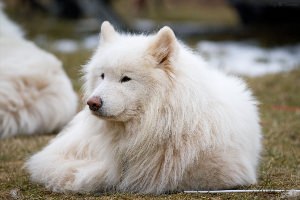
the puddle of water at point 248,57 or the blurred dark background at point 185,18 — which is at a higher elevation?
the blurred dark background at point 185,18

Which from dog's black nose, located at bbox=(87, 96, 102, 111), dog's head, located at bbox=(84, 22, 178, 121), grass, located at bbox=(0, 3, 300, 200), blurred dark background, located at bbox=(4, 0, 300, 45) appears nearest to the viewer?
dog's black nose, located at bbox=(87, 96, 102, 111)

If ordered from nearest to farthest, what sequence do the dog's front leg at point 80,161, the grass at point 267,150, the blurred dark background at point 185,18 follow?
the grass at point 267,150 < the dog's front leg at point 80,161 < the blurred dark background at point 185,18

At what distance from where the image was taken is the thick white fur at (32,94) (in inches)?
251

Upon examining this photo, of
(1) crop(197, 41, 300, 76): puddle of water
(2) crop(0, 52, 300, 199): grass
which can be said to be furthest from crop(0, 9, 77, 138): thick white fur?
(1) crop(197, 41, 300, 76): puddle of water

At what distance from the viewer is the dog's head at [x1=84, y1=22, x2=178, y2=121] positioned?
392 cm

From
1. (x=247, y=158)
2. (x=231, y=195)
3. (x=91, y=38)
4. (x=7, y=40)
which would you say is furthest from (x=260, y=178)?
(x=91, y=38)

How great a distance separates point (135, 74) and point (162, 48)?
243 millimetres

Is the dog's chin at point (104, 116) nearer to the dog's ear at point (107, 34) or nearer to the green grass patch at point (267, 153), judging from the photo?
the green grass patch at point (267, 153)

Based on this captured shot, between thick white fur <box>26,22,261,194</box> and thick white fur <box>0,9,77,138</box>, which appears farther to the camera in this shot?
thick white fur <box>0,9,77,138</box>

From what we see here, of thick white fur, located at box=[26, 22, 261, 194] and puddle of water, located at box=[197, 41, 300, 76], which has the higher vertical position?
puddle of water, located at box=[197, 41, 300, 76]

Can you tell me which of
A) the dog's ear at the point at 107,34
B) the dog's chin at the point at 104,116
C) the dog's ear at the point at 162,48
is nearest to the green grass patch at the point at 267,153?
the dog's chin at the point at 104,116

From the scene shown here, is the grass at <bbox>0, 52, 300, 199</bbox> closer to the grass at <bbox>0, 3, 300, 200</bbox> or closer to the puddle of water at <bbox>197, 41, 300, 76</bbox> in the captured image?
the grass at <bbox>0, 3, 300, 200</bbox>

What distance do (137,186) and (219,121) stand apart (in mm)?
690

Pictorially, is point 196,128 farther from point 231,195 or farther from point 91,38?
point 91,38
